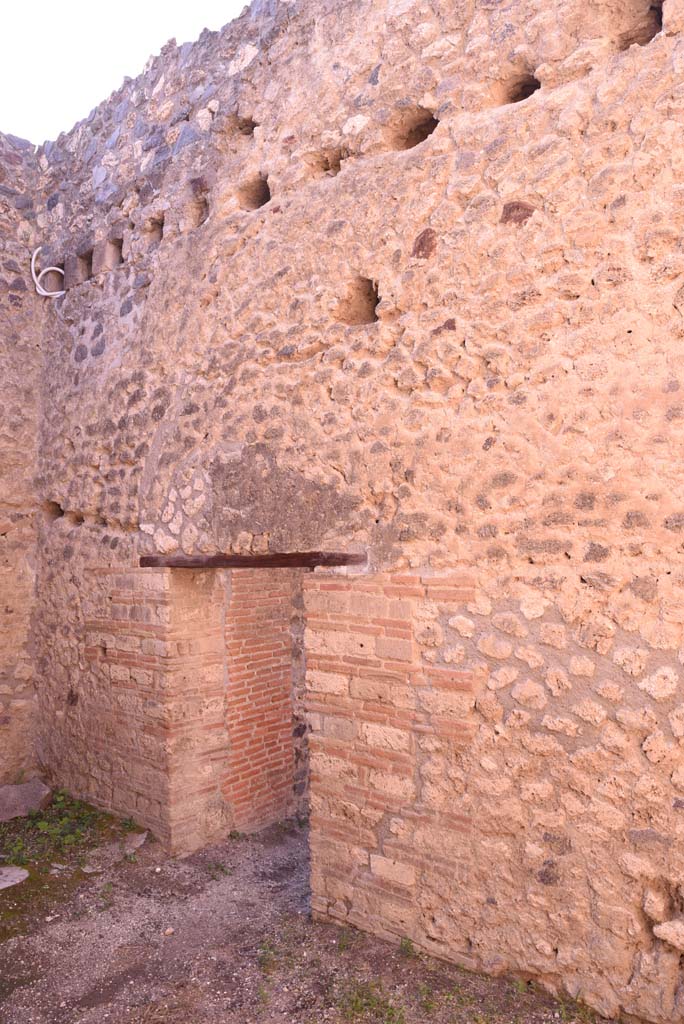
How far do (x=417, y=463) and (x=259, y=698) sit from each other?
2.75 m

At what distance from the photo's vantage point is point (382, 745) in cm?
371

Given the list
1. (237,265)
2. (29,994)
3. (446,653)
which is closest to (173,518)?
(237,265)

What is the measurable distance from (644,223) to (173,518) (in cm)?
328

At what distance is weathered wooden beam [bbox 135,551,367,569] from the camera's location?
12.8ft

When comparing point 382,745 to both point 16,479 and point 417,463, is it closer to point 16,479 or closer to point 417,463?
point 417,463

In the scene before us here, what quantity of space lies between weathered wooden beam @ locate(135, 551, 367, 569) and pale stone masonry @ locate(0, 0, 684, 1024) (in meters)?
0.07

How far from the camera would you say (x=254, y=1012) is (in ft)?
10.7

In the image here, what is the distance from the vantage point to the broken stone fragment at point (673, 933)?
9.28 ft

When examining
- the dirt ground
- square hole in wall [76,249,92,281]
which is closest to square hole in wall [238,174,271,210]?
square hole in wall [76,249,92,281]

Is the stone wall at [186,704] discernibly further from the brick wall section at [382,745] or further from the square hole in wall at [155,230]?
the square hole in wall at [155,230]

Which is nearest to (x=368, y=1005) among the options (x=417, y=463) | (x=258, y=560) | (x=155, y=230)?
(x=258, y=560)

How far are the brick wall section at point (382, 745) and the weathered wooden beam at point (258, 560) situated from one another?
10cm

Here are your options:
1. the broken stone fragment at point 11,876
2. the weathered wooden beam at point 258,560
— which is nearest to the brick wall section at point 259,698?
the weathered wooden beam at point 258,560

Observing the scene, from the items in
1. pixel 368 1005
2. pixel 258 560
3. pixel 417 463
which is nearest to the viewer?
pixel 368 1005
